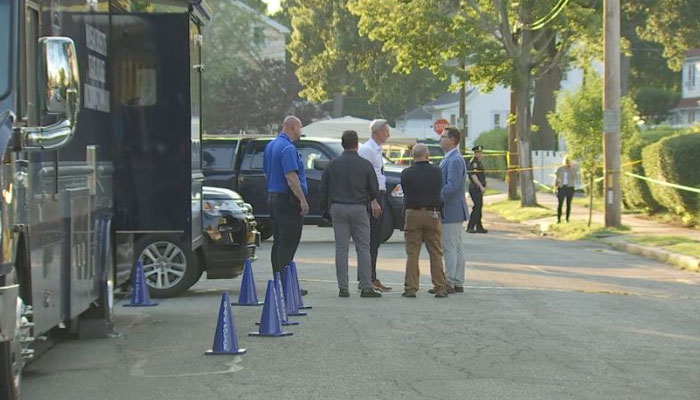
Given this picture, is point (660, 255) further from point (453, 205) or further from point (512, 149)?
point (512, 149)

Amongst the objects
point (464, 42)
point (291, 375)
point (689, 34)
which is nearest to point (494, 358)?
point (291, 375)

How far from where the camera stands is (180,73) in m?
11.6

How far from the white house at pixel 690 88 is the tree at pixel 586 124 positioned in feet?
153

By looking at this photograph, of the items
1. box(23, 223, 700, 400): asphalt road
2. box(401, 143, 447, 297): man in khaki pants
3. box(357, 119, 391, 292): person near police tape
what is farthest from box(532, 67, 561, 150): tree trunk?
box(401, 143, 447, 297): man in khaki pants

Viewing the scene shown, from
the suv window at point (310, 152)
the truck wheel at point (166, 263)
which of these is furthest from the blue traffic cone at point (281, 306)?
the suv window at point (310, 152)

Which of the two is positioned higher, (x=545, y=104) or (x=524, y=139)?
(x=545, y=104)

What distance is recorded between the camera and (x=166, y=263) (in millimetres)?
14062

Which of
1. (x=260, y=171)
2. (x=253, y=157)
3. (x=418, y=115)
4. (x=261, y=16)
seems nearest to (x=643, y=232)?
(x=260, y=171)

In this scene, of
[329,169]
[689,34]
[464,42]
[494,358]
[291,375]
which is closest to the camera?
[291,375]

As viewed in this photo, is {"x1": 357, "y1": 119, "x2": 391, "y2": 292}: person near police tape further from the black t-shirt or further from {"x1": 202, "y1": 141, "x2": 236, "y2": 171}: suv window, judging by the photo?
{"x1": 202, "y1": 141, "x2": 236, "y2": 171}: suv window

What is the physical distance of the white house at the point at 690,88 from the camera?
75188mm

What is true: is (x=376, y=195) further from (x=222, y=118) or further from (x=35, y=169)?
(x=222, y=118)

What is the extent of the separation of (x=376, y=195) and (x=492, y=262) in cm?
563

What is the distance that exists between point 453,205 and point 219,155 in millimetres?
9663
